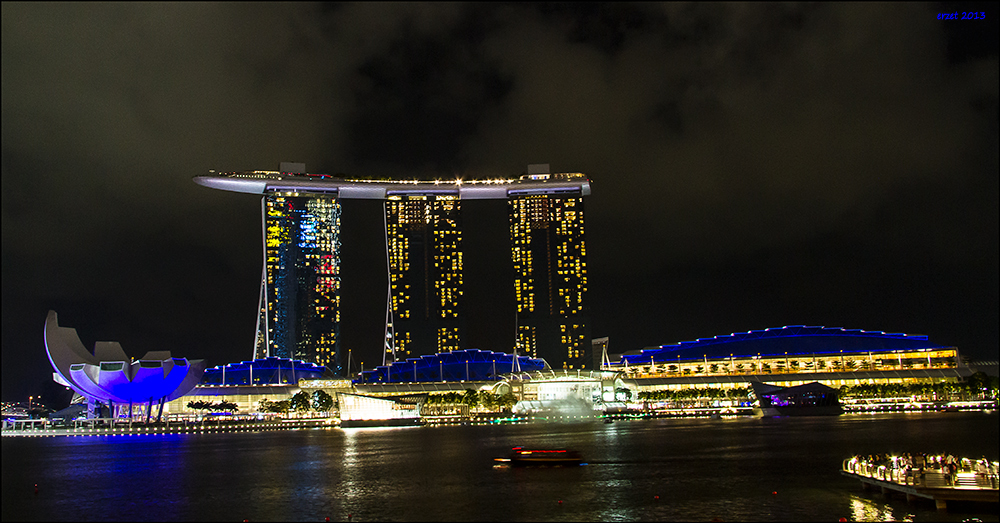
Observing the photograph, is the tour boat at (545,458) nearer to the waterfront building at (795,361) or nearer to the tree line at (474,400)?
the tree line at (474,400)

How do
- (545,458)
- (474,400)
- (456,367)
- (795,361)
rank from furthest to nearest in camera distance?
(456,367) → (795,361) → (474,400) → (545,458)

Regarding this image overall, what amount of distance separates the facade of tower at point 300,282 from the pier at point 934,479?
544 ft

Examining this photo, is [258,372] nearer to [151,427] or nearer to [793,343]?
[151,427]

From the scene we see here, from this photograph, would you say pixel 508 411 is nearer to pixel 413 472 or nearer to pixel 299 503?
pixel 413 472

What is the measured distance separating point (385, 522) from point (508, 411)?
118098 millimetres

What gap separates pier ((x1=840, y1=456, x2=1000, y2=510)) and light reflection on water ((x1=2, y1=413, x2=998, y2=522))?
631mm

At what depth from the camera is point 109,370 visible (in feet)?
351

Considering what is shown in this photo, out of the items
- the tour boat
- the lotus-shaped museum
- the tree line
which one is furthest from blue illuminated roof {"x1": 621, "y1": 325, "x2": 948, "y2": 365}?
the tour boat

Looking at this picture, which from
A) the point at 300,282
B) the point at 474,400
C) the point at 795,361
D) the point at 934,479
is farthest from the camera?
the point at 300,282

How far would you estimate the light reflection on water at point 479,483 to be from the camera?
30.4 meters

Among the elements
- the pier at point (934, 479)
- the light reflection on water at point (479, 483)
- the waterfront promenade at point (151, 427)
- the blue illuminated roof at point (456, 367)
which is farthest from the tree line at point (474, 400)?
the pier at point (934, 479)

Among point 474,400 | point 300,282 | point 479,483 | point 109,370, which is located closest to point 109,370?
point 109,370

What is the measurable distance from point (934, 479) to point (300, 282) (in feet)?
566

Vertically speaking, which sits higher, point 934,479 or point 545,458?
point 934,479
